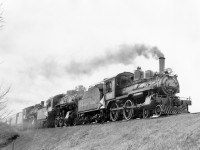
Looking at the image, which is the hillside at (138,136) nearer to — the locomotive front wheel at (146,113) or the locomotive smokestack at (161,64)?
the locomotive front wheel at (146,113)

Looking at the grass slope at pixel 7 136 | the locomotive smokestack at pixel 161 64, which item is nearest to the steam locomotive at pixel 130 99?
the locomotive smokestack at pixel 161 64

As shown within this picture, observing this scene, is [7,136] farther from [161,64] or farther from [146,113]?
[161,64]

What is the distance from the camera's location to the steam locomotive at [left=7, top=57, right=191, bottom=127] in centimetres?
1584

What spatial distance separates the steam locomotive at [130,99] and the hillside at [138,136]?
1.77 meters

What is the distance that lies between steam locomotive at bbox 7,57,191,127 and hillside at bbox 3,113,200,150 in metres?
1.77

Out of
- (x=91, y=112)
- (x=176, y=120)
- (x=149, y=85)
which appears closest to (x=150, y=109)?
(x=149, y=85)

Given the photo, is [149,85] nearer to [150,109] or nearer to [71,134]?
[150,109]

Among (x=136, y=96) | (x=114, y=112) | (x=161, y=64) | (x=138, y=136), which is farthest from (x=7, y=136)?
(x=138, y=136)

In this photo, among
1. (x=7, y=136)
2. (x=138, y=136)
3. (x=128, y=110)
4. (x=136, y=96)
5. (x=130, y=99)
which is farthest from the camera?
(x=7, y=136)

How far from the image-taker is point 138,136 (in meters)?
11.9

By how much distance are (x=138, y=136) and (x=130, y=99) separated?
18.0 ft

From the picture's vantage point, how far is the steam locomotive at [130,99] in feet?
52.0

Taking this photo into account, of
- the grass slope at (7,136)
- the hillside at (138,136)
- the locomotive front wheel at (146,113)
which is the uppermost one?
the locomotive front wheel at (146,113)

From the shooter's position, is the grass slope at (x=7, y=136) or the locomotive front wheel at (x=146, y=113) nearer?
the locomotive front wheel at (x=146, y=113)
